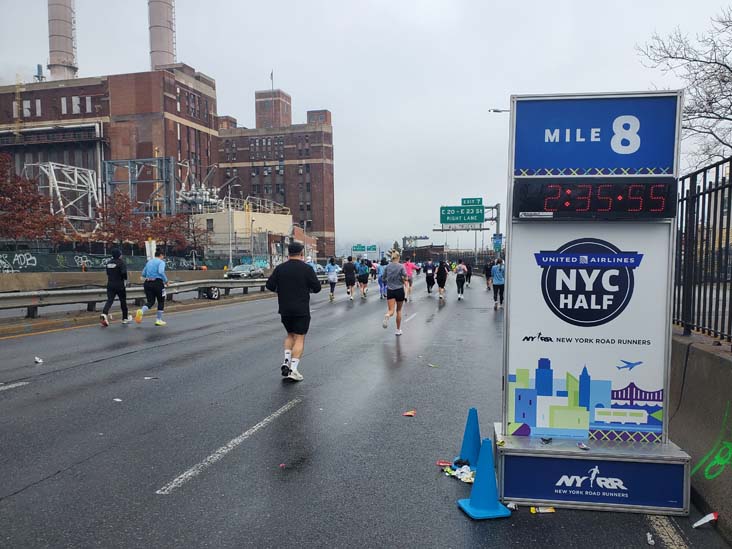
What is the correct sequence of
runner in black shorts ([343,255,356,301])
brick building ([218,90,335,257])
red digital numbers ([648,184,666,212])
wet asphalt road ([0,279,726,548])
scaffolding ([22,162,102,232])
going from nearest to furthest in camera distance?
wet asphalt road ([0,279,726,548]), red digital numbers ([648,184,666,212]), runner in black shorts ([343,255,356,301]), scaffolding ([22,162,102,232]), brick building ([218,90,335,257])

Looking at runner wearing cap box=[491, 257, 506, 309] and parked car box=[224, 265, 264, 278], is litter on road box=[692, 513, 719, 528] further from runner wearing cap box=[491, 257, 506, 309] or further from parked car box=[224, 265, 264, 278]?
parked car box=[224, 265, 264, 278]

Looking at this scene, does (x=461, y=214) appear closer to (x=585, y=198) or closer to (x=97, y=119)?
(x=585, y=198)

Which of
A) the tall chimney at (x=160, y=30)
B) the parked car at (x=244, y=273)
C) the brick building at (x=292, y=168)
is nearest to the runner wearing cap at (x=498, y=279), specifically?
the parked car at (x=244, y=273)

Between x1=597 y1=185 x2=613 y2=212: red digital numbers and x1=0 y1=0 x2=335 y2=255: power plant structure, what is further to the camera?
x1=0 y1=0 x2=335 y2=255: power plant structure

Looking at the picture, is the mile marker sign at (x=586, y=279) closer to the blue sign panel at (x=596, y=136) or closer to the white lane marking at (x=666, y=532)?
the blue sign panel at (x=596, y=136)

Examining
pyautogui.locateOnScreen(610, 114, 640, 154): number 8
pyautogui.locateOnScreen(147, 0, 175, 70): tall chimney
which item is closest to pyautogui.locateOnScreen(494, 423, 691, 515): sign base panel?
pyautogui.locateOnScreen(610, 114, 640, 154): number 8

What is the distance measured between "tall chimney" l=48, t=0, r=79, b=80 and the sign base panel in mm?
106590

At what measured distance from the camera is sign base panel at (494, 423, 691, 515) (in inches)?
148

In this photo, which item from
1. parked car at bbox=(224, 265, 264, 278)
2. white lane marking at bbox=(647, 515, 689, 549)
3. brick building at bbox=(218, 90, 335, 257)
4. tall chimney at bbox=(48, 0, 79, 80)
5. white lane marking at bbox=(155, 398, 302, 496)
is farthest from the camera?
brick building at bbox=(218, 90, 335, 257)

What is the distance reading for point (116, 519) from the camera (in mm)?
3650

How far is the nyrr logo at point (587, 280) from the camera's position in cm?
412

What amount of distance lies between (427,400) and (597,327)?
312cm

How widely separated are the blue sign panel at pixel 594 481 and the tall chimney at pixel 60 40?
106617mm

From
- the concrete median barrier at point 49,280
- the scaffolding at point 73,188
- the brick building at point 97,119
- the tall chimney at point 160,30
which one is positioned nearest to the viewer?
the concrete median barrier at point 49,280
